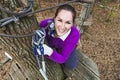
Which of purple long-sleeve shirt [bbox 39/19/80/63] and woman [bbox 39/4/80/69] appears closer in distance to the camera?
woman [bbox 39/4/80/69]

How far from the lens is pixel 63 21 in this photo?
192 cm

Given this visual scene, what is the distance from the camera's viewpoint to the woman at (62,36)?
193 cm

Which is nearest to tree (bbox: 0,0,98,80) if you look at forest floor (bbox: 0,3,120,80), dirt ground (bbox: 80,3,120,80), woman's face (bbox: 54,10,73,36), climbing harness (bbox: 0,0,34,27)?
climbing harness (bbox: 0,0,34,27)

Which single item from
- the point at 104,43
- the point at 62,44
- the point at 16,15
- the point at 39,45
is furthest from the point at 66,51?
the point at 104,43

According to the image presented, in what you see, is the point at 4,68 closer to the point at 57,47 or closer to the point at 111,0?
the point at 57,47

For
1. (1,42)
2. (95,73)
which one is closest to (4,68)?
(95,73)

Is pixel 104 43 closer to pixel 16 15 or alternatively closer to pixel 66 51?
pixel 66 51

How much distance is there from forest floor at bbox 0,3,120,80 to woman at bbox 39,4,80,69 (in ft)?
6.23

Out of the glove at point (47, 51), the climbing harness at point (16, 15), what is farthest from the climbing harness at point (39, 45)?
the climbing harness at point (16, 15)

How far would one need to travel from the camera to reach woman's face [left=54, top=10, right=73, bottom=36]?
192cm

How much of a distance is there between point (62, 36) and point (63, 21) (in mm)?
202

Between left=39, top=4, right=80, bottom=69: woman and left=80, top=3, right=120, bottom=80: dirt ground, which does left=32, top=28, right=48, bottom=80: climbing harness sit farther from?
left=80, top=3, right=120, bottom=80: dirt ground

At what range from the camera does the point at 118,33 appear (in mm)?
4988

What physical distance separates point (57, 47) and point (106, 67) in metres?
2.25
